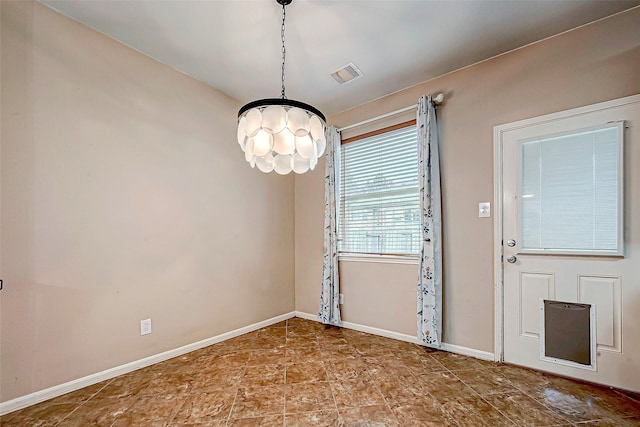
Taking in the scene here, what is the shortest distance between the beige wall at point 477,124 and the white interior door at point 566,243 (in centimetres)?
13

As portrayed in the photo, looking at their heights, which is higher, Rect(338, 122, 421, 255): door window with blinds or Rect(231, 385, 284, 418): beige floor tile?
Rect(338, 122, 421, 255): door window with blinds

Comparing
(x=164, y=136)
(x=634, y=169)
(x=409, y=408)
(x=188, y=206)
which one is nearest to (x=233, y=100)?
(x=164, y=136)

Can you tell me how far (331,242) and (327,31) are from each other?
7.21ft

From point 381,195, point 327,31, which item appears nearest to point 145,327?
point 381,195

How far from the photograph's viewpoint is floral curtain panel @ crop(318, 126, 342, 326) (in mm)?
3498

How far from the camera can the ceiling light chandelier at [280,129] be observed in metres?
1.69

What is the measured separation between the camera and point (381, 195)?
334 centimetres

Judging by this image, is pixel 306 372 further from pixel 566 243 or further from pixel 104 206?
pixel 566 243

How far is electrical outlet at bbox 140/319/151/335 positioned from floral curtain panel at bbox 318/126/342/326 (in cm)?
186

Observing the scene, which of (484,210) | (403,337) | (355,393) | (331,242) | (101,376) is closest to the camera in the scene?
(355,393)

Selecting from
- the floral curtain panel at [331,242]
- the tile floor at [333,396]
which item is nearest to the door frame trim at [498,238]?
the tile floor at [333,396]

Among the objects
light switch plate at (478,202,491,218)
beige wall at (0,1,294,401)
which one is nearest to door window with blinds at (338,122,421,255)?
light switch plate at (478,202,491,218)

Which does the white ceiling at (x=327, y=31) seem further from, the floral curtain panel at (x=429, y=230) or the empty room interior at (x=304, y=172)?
the floral curtain panel at (x=429, y=230)

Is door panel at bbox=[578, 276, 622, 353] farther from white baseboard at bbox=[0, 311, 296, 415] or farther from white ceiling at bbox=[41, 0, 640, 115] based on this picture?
white baseboard at bbox=[0, 311, 296, 415]
